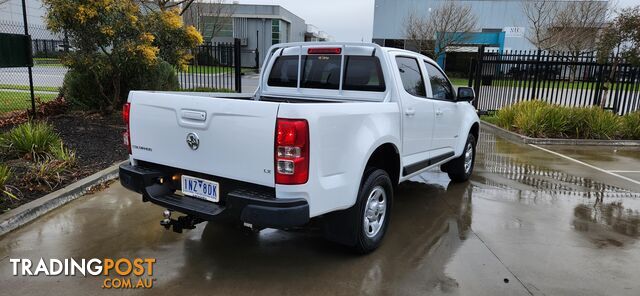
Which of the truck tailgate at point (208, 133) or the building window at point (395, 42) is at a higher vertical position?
the building window at point (395, 42)

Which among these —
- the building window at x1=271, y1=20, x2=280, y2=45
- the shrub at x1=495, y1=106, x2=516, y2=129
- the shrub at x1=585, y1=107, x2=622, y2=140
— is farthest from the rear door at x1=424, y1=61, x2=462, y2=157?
the building window at x1=271, y1=20, x2=280, y2=45

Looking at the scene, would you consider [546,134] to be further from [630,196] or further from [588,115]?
[630,196]

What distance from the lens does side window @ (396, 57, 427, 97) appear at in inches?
186

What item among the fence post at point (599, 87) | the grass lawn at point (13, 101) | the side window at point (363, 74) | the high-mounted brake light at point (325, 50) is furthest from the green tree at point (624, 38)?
the grass lawn at point (13, 101)

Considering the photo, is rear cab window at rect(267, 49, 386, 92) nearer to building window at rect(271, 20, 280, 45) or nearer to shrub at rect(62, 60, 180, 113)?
shrub at rect(62, 60, 180, 113)

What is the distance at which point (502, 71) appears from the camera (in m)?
14.1

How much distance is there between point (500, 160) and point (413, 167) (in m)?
4.19

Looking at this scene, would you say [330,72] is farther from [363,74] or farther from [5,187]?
[5,187]

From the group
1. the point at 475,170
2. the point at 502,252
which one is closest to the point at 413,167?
the point at 502,252

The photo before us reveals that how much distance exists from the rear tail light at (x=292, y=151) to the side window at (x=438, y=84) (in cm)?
278

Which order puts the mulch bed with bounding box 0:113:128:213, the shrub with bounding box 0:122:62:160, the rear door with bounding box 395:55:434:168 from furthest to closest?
the shrub with bounding box 0:122:62:160 → the mulch bed with bounding box 0:113:128:213 → the rear door with bounding box 395:55:434:168

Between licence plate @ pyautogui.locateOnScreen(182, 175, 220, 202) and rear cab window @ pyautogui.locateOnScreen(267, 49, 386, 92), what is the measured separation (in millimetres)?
1912

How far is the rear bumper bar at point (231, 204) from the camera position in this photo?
3.10 meters

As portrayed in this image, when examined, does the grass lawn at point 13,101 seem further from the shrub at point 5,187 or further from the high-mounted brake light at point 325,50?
the high-mounted brake light at point 325,50
